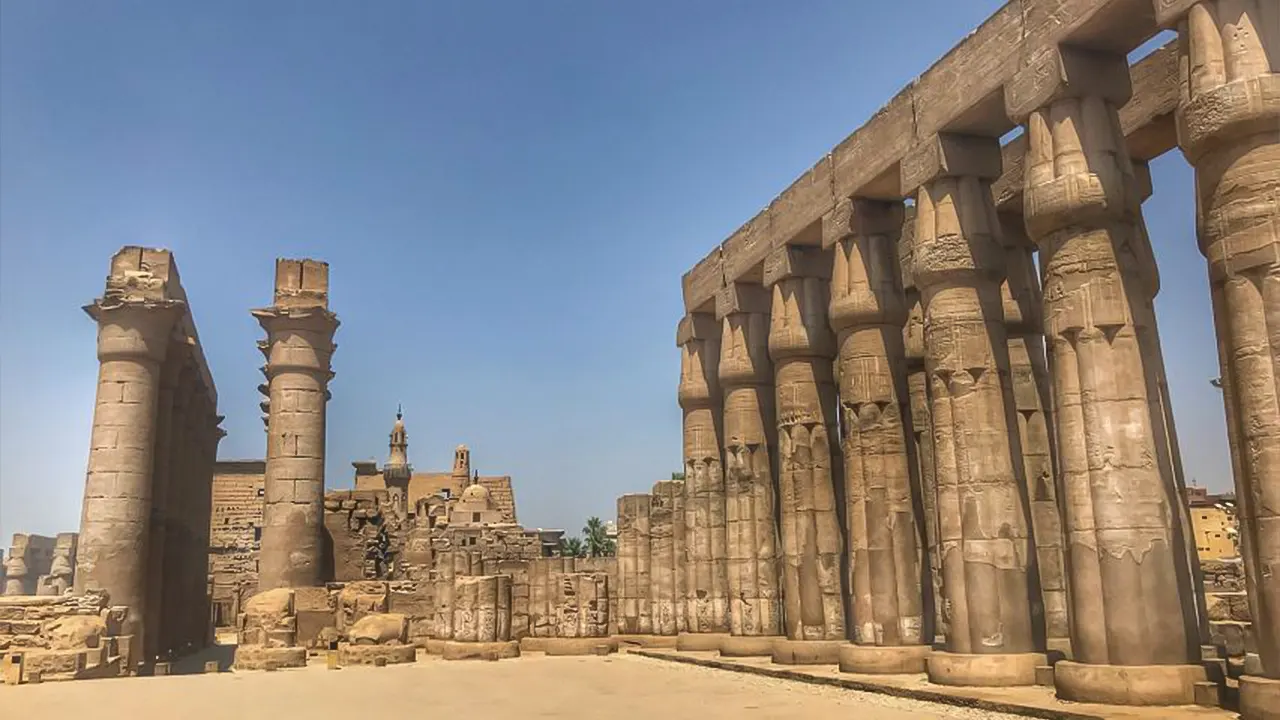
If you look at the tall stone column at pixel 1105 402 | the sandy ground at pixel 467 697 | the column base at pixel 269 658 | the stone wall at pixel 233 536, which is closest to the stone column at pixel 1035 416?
the tall stone column at pixel 1105 402

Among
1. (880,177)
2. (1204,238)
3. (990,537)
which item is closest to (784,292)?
(880,177)

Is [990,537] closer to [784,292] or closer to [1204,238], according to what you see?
[1204,238]

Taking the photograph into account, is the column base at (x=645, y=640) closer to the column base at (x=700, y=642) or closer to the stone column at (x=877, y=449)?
the column base at (x=700, y=642)

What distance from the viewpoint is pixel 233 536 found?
164 ft

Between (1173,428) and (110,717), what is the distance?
12.0 meters

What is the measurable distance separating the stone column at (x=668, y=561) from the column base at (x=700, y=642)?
1.61m

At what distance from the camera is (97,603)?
Answer: 59.3 ft

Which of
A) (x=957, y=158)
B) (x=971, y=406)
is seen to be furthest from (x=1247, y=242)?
(x=957, y=158)

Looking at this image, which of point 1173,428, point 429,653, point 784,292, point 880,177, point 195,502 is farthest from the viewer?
point 195,502

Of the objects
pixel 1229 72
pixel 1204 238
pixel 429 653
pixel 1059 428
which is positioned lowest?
pixel 429 653

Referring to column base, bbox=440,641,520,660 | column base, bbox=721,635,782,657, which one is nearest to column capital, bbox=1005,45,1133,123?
column base, bbox=721,635,782,657

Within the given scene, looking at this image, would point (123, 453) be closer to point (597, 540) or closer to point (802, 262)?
point (802, 262)

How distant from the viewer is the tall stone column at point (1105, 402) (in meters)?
9.42

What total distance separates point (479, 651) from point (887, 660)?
10.4m
